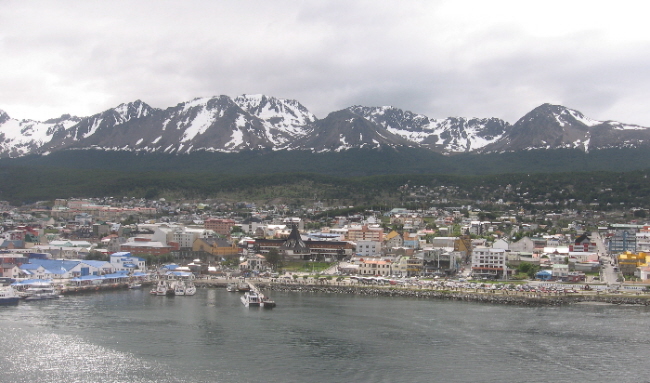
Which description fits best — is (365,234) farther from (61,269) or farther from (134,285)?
(61,269)

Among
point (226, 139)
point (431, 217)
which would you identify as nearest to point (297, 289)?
point (431, 217)

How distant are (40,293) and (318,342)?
1431cm

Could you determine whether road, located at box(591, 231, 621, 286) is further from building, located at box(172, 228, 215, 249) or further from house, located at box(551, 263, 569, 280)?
building, located at box(172, 228, 215, 249)

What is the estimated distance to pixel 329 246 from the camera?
4553 centimetres

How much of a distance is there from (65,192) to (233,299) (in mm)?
58417

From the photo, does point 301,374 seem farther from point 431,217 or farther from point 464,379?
point 431,217

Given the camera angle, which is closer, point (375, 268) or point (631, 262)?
point (631, 262)

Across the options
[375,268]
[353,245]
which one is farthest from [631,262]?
[353,245]

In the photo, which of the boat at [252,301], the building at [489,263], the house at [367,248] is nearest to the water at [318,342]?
the boat at [252,301]

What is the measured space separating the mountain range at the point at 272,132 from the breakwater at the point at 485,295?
85.6 meters

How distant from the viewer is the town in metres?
35.5

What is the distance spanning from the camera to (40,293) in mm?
28984

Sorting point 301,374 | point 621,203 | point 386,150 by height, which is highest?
point 386,150

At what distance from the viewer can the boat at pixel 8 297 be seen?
1064 inches
